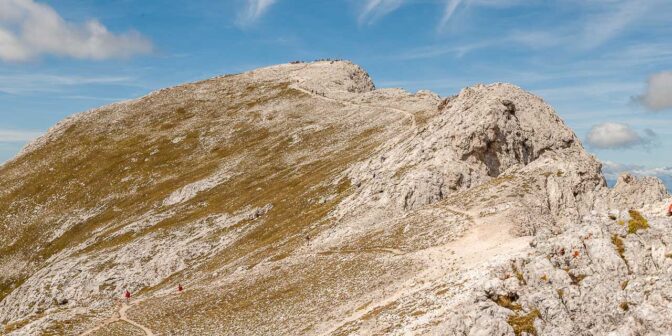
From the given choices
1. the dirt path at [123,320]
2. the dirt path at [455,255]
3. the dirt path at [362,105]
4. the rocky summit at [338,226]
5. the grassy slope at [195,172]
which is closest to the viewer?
the rocky summit at [338,226]

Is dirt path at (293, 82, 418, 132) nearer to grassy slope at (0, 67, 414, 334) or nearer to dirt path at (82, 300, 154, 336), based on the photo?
grassy slope at (0, 67, 414, 334)

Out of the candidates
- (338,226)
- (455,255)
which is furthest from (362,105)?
(455,255)

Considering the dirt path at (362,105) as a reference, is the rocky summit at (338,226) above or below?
below

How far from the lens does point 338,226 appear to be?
229ft

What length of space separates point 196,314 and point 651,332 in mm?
44370

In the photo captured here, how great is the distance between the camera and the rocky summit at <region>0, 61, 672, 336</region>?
91.7 ft

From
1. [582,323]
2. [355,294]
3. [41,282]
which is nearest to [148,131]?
[41,282]

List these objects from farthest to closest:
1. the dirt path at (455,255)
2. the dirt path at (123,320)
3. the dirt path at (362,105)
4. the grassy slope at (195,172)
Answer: the dirt path at (362,105), the grassy slope at (195,172), the dirt path at (123,320), the dirt path at (455,255)

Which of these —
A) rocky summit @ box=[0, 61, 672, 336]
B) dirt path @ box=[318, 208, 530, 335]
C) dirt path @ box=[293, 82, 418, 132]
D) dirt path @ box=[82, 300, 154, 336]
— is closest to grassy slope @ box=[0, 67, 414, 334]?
rocky summit @ box=[0, 61, 672, 336]

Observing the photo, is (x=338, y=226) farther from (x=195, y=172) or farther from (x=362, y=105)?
(x=362, y=105)

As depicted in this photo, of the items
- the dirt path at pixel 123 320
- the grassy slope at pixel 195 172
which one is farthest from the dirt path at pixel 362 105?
the dirt path at pixel 123 320

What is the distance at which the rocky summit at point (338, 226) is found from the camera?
2795 cm

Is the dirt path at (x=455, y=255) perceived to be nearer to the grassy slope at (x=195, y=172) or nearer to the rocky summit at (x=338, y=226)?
the rocky summit at (x=338, y=226)

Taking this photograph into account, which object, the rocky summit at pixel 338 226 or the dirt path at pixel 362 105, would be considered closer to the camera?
the rocky summit at pixel 338 226
